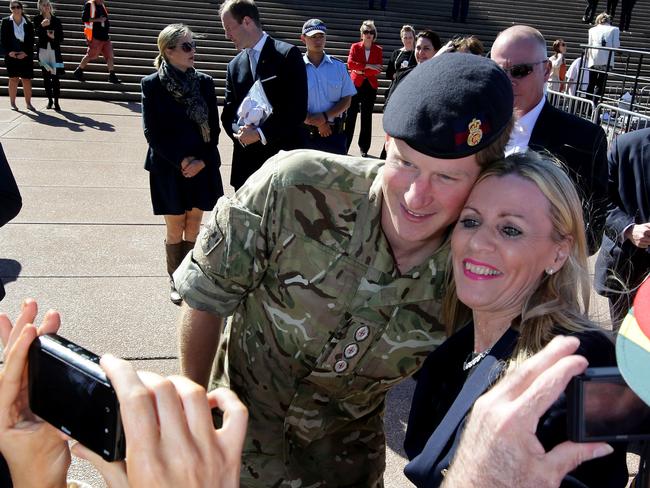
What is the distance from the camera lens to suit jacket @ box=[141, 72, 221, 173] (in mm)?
4906

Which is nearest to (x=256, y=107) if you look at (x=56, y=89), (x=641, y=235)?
(x=641, y=235)

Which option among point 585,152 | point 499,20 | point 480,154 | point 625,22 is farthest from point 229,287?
point 625,22

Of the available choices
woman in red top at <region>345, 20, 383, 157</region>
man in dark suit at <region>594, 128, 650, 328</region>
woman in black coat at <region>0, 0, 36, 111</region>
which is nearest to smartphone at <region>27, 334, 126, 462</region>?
man in dark suit at <region>594, 128, 650, 328</region>

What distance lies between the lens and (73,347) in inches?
44.9

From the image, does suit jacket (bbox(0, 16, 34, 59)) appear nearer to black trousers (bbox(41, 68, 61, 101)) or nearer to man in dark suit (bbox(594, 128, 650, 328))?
black trousers (bbox(41, 68, 61, 101))

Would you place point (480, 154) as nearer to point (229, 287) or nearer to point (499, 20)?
point (229, 287)

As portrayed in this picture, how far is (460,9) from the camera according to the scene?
20.2 meters

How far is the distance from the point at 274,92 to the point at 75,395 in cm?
410

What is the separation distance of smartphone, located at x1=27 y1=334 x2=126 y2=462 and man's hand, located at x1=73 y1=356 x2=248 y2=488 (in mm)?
69

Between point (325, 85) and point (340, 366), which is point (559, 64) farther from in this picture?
point (340, 366)

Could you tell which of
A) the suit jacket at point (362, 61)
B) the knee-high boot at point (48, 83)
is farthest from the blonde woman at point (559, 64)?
the knee-high boot at point (48, 83)

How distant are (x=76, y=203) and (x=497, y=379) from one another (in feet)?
20.3

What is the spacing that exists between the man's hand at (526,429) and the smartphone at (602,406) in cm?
2

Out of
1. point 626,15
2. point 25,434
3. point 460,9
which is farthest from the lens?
point 626,15
